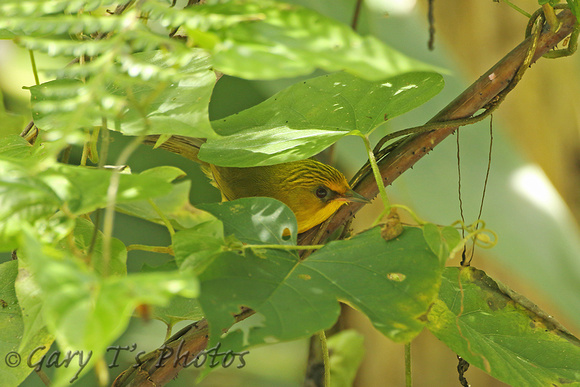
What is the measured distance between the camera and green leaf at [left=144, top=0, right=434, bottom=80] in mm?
428

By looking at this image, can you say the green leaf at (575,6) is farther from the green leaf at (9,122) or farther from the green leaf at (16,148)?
the green leaf at (9,122)

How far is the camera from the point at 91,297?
379 mm

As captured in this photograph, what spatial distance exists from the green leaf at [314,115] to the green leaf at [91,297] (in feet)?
1.72

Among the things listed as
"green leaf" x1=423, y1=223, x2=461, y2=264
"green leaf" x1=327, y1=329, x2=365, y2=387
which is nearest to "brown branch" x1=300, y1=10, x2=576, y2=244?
"green leaf" x1=423, y1=223, x2=461, y2=264

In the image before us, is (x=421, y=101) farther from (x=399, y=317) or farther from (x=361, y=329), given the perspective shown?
(x=361, y=329)

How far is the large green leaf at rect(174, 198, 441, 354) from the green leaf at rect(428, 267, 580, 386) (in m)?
0.12

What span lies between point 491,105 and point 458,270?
31 centimetres

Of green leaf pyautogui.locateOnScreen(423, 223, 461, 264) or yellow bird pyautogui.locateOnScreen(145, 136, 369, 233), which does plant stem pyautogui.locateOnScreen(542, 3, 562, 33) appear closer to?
green leaf pyautogui.locateOnScreen(423, 223, 461, 264)

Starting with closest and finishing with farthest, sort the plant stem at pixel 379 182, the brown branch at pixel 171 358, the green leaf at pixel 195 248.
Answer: the green leaf at pixel 195 248
the plant stem at pixel 379 182
the brown branch at pixel 171 358

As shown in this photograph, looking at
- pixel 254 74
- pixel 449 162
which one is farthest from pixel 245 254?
pixel 449 162

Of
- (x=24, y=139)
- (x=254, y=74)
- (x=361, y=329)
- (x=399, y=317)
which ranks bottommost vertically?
(x=361, y=329)

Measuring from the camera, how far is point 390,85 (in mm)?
1007

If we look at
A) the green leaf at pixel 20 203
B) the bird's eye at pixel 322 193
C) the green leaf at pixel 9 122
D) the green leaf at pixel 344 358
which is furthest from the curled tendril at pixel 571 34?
the green leaf at pixel 344 358

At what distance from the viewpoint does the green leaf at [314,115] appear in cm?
92
